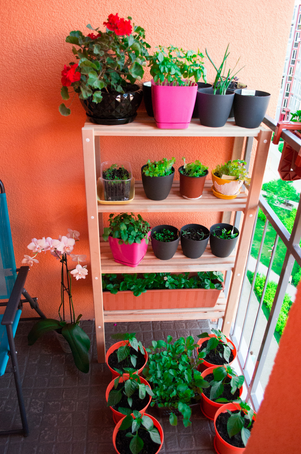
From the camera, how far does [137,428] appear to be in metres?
1.54

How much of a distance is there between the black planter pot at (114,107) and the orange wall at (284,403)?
132 cm

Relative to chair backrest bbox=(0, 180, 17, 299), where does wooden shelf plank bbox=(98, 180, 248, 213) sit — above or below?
above

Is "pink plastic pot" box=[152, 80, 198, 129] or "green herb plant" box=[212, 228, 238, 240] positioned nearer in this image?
"pink plastic pot" box=[152, 80, 198, 129]

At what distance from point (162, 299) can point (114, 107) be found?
1139 millimetres

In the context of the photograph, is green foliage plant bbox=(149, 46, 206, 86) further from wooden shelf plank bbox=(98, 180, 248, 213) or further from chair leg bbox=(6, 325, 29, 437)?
chair leg bbox=(6, 325, 29, 437)

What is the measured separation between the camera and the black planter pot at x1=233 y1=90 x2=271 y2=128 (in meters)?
1.51

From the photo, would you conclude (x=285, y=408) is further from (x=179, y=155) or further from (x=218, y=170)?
(x=179, y=155)

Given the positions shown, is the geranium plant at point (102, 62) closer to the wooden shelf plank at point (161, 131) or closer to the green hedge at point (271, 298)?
the wooden shelf plank at point (161, 131)

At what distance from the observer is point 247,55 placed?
173 centimetres

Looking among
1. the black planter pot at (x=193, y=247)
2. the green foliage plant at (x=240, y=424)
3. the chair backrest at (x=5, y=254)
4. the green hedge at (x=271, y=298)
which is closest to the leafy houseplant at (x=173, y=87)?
the black planter pot at (x=193, y=247)

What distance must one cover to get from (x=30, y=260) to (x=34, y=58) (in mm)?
1046

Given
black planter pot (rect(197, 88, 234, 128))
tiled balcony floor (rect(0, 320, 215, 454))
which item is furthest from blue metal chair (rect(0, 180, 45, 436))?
black planter pot (rect(197, 88, 234, 128))

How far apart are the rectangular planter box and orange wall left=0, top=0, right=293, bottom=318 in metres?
0.46

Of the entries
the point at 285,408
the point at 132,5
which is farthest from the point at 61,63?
the point at 285,408
